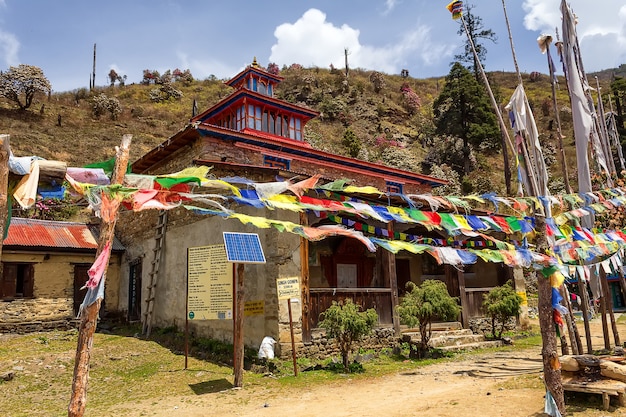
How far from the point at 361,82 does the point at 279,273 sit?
160 feet

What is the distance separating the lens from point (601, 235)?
10.5 m

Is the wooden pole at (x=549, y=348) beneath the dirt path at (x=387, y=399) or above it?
above

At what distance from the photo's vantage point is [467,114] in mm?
38281

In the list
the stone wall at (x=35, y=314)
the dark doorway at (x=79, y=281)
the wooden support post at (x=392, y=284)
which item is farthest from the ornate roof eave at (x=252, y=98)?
the wooden support post at (x=392, y=284)

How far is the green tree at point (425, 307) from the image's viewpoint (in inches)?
496

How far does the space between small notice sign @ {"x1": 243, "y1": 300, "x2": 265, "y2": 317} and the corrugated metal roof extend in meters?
9.35

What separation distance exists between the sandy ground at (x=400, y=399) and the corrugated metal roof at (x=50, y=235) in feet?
36.9

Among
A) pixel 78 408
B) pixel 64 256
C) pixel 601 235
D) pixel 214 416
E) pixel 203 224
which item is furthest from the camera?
pixel 64 256

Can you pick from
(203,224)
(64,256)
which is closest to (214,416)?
(203,224)

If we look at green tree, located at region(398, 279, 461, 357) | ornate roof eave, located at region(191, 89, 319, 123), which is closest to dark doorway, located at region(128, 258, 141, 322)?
ornate roof eave, located at region(191, 89, 319, 123)

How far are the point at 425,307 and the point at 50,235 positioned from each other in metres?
15.1

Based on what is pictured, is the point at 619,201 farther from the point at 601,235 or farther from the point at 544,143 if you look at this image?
the point at 544,143

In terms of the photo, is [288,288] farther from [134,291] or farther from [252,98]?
[252,98]

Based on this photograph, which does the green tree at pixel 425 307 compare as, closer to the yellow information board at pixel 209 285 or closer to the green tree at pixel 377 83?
the yellow information board at pixel 209 285
